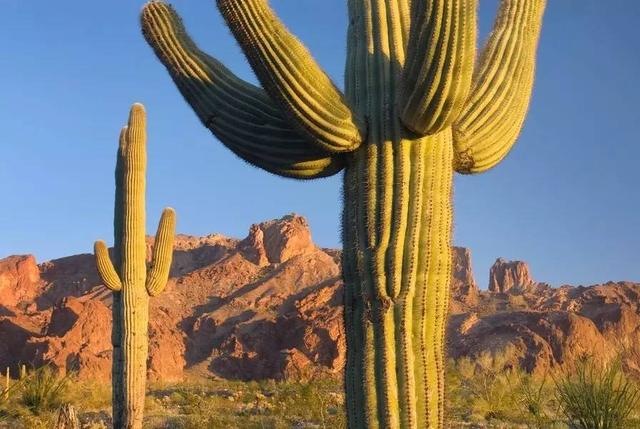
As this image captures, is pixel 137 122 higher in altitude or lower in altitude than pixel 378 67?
higher

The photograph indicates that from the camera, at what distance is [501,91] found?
17.3 ft

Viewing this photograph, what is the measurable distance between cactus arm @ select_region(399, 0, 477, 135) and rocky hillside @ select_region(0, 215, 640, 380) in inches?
817

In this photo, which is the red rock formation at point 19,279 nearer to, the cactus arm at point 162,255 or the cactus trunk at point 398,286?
the cactus arm at point 162,255

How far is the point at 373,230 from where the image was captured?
14.0 ft

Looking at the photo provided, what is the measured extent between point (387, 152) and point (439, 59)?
2.35ft

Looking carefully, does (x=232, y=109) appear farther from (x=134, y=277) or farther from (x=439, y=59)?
(x=134, y=277)

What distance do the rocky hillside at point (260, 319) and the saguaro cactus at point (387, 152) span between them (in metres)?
20.3

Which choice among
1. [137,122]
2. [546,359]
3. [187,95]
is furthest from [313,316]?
[187,95]

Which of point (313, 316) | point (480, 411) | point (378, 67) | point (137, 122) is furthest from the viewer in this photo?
point (313, 316)

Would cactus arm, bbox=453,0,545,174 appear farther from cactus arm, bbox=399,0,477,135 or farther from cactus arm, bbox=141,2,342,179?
cactus arm, bbox=141,2,342,179

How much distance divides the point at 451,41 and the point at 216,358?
39.7 meters

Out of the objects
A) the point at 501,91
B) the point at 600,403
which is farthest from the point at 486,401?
the point at 501,91

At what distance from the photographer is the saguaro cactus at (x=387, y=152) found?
3.99m

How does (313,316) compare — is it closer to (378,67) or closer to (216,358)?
(216,358)
